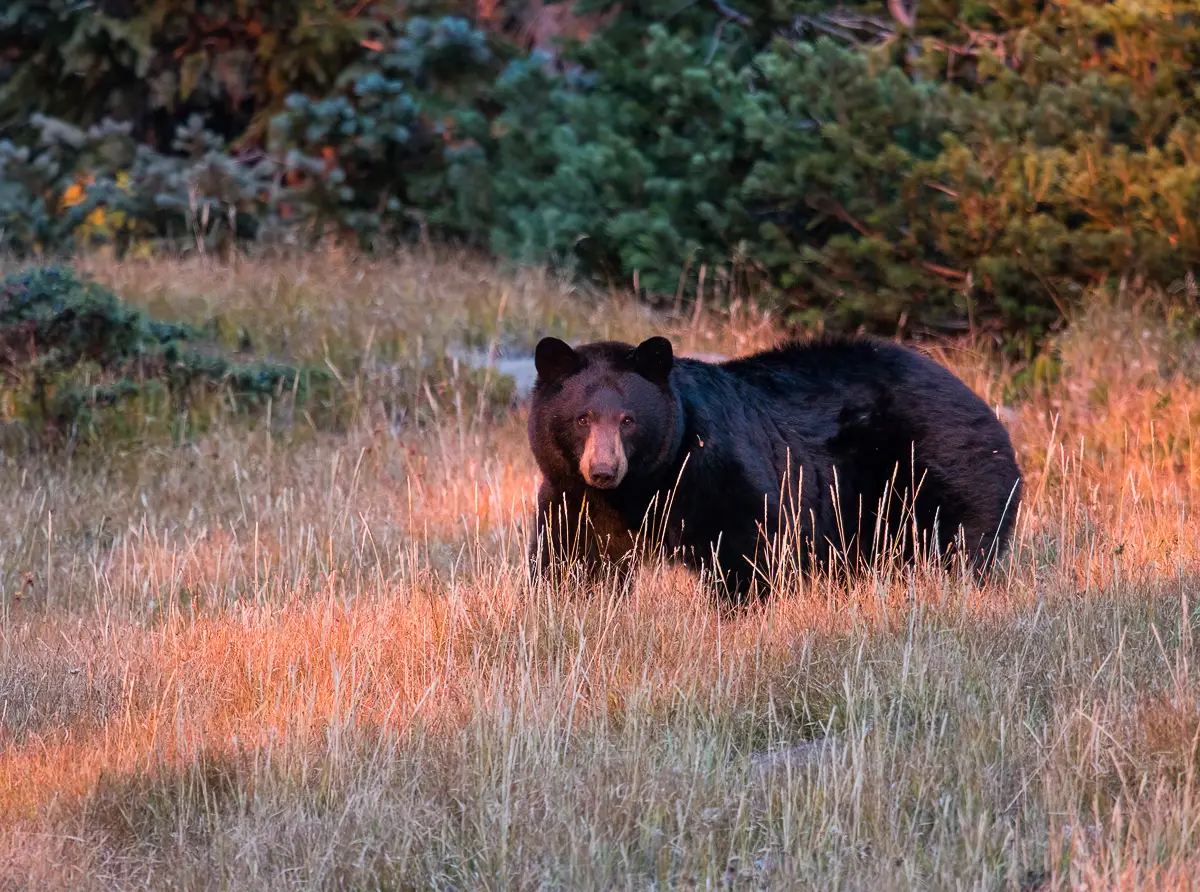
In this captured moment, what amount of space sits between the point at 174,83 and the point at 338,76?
5.63 feet

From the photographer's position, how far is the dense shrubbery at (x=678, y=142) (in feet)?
30.7

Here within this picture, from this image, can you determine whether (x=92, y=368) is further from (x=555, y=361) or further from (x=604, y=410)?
(x=604, y=410)

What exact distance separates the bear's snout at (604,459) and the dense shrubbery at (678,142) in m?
4.95

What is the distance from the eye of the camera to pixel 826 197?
411 inches

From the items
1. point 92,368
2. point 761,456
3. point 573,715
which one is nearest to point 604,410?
point 761,456

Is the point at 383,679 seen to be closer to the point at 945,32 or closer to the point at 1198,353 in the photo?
the point at 1198,353

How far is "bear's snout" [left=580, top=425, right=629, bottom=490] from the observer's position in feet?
16.3

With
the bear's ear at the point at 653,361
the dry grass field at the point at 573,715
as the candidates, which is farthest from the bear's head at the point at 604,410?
the dry grass field at the point at 573,715

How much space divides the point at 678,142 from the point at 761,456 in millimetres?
6403

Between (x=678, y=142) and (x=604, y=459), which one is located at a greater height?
(x=678, y=142)

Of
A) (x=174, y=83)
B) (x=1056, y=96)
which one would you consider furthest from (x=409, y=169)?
(x=1056, y=96)

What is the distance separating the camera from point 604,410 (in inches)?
203

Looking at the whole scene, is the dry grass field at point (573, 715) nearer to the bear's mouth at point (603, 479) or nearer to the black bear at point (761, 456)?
the black bear at point (761, 456)

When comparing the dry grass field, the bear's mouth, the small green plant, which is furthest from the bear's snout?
the small green plant
